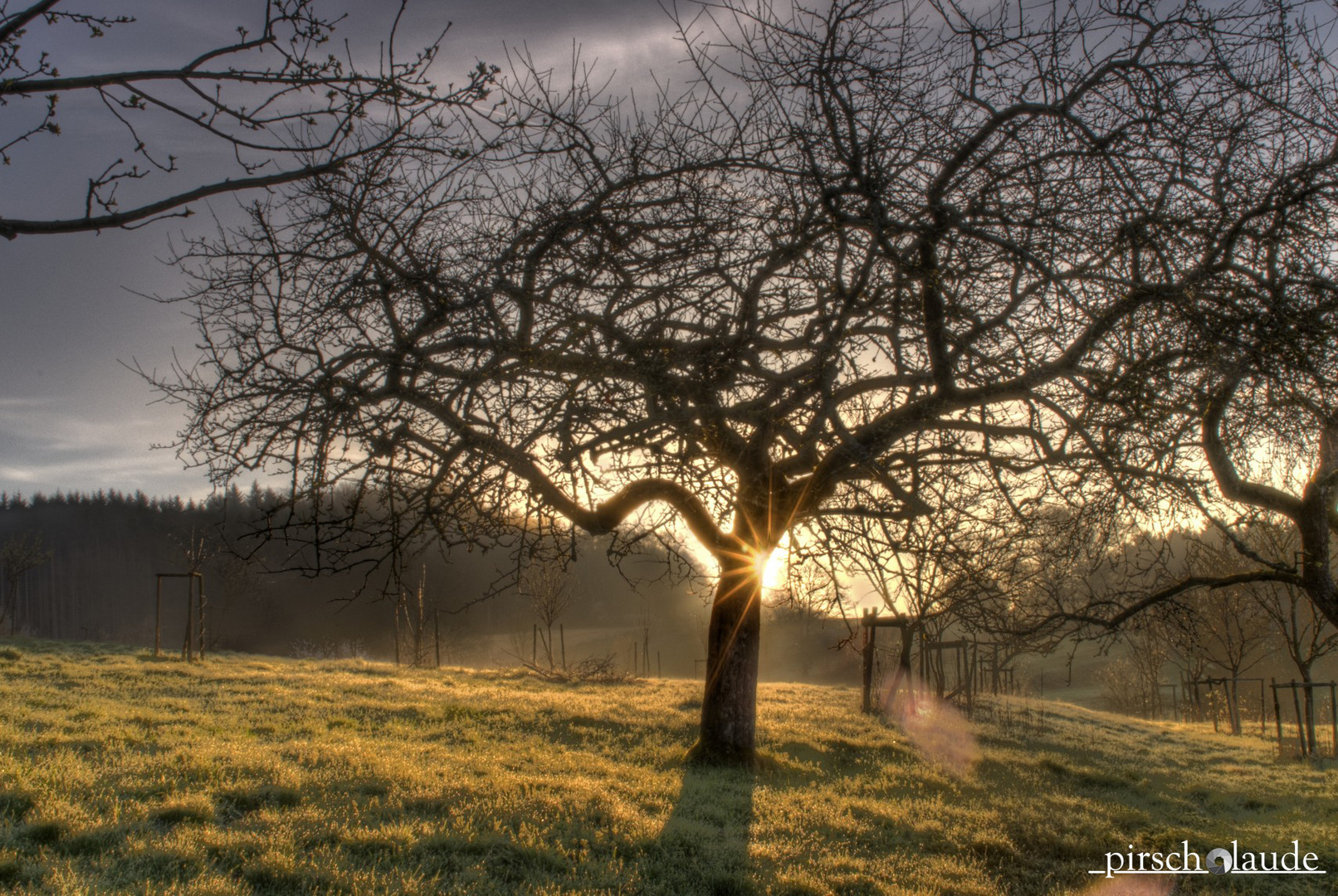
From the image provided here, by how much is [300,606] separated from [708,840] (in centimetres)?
5389

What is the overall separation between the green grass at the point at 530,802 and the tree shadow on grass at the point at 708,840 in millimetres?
24

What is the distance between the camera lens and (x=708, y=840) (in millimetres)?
6465

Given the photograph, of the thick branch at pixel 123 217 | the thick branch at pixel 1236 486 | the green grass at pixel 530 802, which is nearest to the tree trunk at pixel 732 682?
the green grass at pixel 530 802

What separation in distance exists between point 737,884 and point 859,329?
386cm

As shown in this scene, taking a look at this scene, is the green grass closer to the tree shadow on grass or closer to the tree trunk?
the tree shadow on grass

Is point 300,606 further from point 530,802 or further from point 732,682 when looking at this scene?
point 530,802

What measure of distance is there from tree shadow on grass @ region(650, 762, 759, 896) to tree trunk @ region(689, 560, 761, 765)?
0.76m

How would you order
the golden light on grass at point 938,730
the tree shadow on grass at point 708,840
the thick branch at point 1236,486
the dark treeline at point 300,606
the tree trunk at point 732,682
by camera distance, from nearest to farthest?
A: the tree shadow on grass at point 708,840, the thick branch at point 1236,486, the tree trunk at point 732,682, the golden light on grass at point 938,730, the dark treeline at point 300,606

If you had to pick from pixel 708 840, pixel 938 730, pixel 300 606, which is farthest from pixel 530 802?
pixel 300 606

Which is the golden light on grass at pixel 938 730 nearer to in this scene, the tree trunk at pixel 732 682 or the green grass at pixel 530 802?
the green grass at pixel 530 802

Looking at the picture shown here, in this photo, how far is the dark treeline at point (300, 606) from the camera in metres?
43.2

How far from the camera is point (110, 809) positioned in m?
5.59

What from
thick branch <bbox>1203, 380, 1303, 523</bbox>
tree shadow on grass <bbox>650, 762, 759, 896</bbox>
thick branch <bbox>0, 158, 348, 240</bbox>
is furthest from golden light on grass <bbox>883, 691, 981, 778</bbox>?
thick branch <bbox>0, 158, 348, 240</bbox>

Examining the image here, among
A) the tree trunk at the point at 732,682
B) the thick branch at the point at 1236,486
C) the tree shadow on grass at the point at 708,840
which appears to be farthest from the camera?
the tree trunk at the point at 732,682
